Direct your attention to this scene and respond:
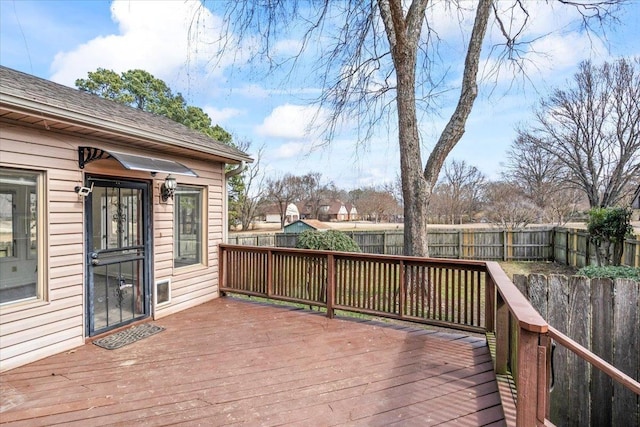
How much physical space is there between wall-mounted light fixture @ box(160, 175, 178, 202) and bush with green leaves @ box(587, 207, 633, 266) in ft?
33.4

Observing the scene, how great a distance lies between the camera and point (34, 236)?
3.16 m

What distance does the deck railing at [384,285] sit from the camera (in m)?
2.78

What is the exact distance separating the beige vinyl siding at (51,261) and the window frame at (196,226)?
129cm

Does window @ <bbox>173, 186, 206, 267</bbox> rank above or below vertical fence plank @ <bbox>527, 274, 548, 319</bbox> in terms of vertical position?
above

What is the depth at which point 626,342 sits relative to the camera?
2.67 m

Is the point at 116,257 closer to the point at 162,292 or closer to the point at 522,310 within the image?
the point at 162,292

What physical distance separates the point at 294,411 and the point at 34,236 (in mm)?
2880

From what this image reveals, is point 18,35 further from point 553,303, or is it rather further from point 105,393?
point 553,303

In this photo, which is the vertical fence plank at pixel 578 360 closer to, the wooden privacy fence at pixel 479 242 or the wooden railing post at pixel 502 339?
the wooden railing post at pixel 502 339

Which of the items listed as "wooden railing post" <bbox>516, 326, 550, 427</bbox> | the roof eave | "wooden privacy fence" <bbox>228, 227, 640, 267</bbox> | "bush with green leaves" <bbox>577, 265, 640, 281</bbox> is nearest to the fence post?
"wooden privacy fence" <bbox>228, 227, 640, 267</bbox>

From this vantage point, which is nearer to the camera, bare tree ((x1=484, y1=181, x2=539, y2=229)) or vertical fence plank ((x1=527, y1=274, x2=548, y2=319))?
vertical fence plank ((x1=527, y1=274, x2=548, y2=319))

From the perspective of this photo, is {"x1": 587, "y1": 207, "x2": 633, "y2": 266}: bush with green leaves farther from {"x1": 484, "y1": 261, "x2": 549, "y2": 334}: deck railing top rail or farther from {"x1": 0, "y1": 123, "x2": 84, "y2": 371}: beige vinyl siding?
{"x1": 0, "y1": 123, "x2": 84, "y2": 371}: beige vinyl siding

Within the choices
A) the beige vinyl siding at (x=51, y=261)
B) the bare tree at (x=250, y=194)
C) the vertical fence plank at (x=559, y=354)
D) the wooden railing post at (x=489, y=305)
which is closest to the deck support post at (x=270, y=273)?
the beige vinyl siding at (x=51, y=261)

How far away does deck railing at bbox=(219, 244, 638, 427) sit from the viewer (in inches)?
109
